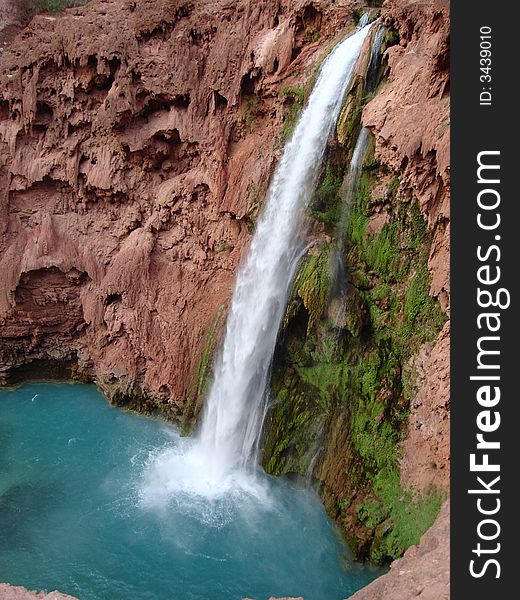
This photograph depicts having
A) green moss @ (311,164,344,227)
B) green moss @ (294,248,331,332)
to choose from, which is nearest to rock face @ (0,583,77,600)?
green moss @ (294,248,331,332)

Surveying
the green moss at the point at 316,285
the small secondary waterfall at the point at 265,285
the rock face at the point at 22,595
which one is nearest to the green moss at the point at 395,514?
the small secondary waterfall at the point at 265,285

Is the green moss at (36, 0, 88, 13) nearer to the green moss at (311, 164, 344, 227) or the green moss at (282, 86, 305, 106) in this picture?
the green moss at (282, 86, 305, 106)

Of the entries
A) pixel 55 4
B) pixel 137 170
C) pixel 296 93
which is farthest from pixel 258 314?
pixel 55 4

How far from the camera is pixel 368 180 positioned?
9.91 meters

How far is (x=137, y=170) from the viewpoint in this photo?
1399 cm

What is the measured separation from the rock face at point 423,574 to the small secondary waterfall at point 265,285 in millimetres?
5225

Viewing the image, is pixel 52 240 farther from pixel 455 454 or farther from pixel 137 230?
pixel 455 454

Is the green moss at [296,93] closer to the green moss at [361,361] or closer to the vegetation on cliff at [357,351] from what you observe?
the vegetation on cliff at [357,351]

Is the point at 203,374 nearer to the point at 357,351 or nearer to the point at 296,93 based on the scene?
the point at 357,351

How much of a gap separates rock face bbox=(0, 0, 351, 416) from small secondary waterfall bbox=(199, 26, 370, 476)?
0.82 metres

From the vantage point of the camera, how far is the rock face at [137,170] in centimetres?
1253

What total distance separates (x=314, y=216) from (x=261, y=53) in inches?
175

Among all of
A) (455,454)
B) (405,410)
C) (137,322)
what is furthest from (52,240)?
(455,454)

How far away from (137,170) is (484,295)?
1099 centimetres
